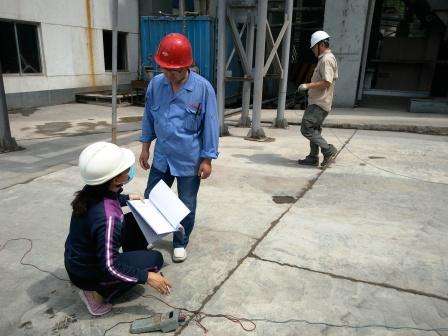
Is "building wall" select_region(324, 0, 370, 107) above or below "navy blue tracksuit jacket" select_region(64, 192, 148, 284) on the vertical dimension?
above

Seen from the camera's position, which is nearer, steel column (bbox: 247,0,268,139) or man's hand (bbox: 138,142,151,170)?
man's hand (bbox: 138,142,151,170)

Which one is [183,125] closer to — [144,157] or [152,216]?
[144,157]

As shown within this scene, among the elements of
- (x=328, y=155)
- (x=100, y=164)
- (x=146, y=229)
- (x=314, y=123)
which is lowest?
(x=328, y=155)

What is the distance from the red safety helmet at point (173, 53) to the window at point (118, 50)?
1118 cm

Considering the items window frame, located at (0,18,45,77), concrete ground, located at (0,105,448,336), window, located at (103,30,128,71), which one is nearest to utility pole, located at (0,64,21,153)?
concrete ground, located at (0,105,448,336)

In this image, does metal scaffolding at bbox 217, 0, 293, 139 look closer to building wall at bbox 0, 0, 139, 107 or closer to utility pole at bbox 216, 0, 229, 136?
utility pole at bbox 216, 0, 229, 136

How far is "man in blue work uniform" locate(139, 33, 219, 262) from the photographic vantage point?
8.68 feet

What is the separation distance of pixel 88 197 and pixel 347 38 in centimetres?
985

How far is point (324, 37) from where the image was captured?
4.80m

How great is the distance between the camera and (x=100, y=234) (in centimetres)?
202

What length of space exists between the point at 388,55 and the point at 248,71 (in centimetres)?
853

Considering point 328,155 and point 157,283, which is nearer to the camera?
point 157,283

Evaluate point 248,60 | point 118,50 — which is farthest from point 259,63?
point 118,50

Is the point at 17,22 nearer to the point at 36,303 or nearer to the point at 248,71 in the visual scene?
the point at 248,71
